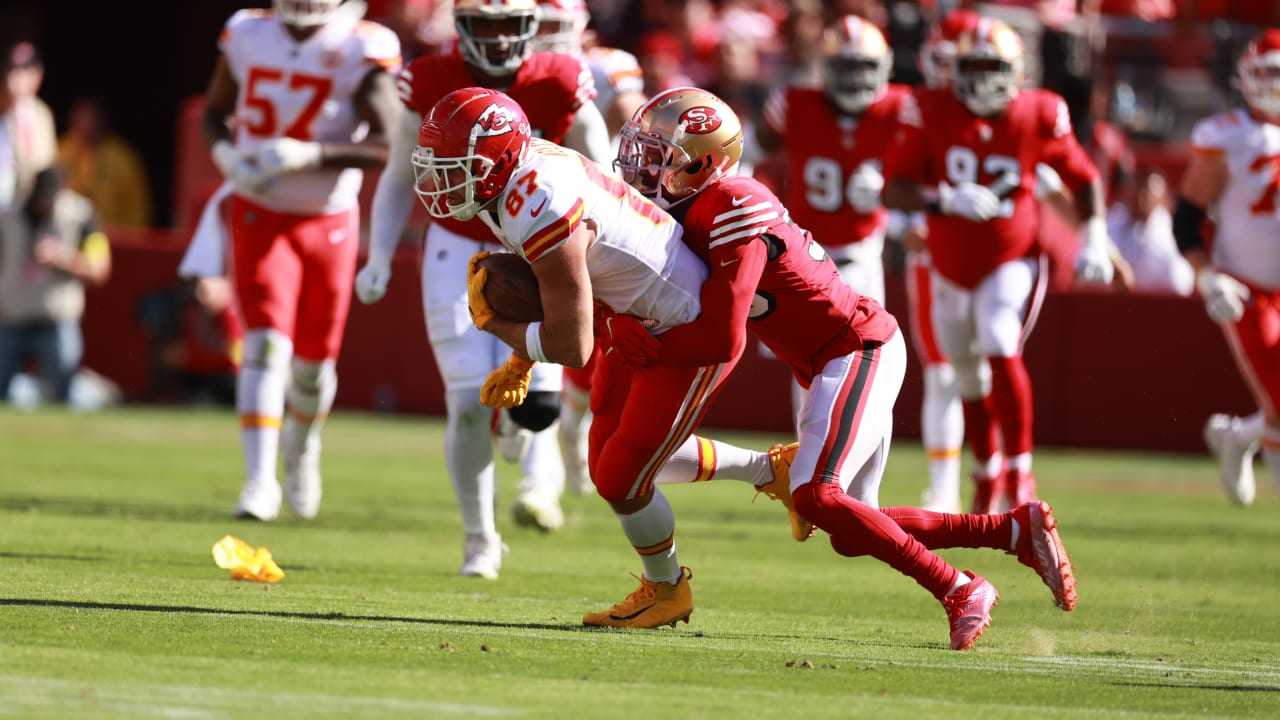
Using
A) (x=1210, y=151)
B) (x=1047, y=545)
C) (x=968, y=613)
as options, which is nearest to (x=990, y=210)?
(x=1210, y=151)

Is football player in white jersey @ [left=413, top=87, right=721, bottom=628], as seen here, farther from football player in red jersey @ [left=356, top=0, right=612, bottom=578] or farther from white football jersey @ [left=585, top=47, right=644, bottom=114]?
white football jersey @ [left=585, top=47, right=644, bottom=114]

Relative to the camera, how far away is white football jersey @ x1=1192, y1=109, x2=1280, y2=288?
9.61 m

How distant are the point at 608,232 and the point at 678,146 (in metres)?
0.44

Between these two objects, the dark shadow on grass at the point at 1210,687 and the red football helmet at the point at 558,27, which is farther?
the red football helmet at the point at 558,27

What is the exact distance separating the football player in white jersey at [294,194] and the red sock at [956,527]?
11.8ft

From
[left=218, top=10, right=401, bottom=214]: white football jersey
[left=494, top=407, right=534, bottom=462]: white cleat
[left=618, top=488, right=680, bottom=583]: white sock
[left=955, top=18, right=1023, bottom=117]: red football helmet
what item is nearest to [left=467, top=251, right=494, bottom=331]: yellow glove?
[left=618, top=488, right=680, bottom=583]: white sock

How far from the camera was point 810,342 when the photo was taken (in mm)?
5984

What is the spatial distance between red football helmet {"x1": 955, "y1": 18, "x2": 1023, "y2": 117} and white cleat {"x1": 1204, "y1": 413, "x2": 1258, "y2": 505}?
226cm

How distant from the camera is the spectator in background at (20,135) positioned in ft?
54.4

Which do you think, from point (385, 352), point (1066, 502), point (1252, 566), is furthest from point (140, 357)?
point (1252, 566)

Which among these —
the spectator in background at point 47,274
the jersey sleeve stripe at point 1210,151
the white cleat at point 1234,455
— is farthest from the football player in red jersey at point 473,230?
the spectator in background at point 47,274

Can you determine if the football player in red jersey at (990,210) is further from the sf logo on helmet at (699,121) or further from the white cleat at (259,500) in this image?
the sf logo on helmet at (699,121)

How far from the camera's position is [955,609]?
19.2ft

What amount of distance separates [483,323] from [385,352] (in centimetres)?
1131
